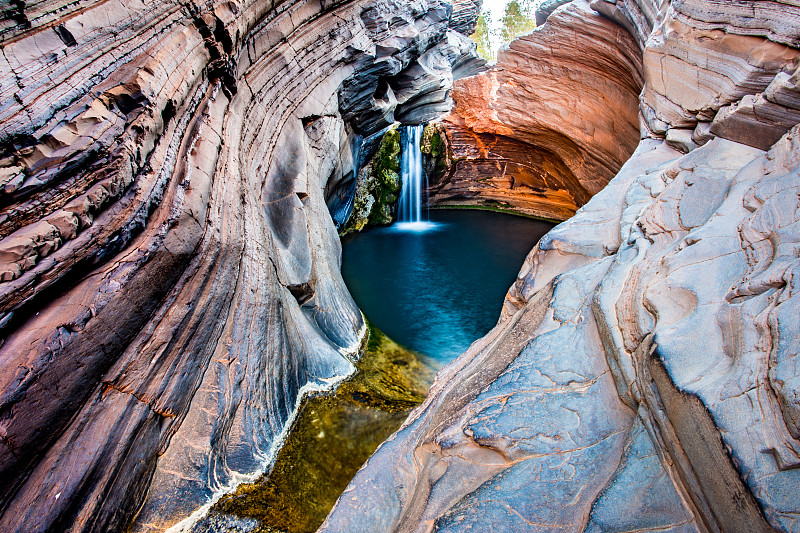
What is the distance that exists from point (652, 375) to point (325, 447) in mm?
3517

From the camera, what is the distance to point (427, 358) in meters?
6.98

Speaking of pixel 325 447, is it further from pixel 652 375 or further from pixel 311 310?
pixel 652 375

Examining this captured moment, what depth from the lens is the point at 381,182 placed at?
49.8ft

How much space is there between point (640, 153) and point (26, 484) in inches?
326

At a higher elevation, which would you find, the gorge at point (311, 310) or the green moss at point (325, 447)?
the gorge at point (311, 310)

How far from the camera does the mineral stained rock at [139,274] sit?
10.2 ft

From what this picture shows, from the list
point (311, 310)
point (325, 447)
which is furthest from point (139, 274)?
point (311, 310)

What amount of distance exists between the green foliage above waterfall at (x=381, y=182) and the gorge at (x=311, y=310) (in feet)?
25.5

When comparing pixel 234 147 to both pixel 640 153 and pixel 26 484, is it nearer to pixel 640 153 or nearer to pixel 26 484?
pixel 26 484

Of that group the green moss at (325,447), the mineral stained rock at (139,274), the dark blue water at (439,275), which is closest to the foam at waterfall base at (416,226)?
the dark blue water at (439,275)

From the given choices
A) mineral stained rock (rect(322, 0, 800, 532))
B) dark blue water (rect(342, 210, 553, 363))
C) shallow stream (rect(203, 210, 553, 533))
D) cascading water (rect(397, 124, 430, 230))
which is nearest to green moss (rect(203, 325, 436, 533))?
shallow stream (rect(203, 210, 553, 533))

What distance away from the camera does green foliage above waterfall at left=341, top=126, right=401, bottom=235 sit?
14.8m

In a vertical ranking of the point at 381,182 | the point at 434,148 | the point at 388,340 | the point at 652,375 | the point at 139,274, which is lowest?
the point at 388,340

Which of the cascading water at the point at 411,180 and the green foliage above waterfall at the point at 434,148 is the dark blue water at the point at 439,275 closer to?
the cascading water at the point at 411,180
